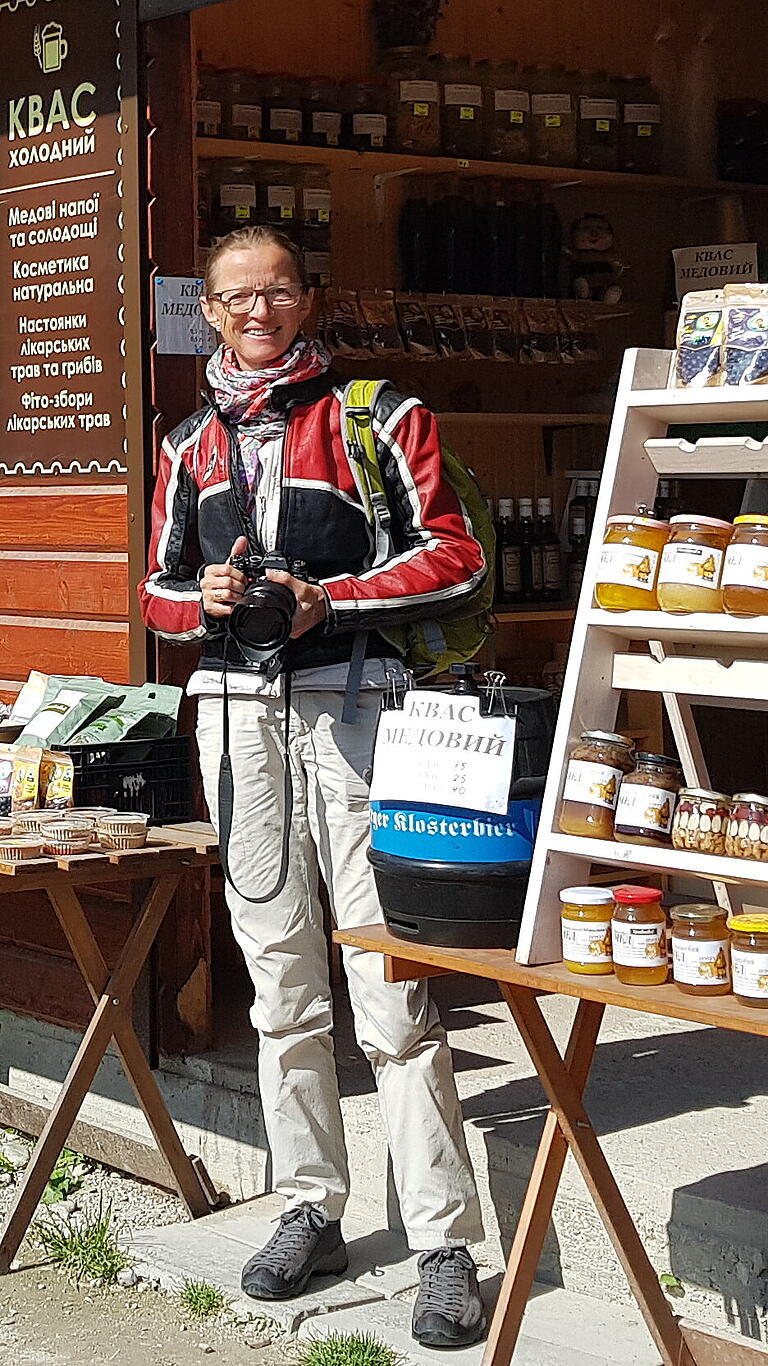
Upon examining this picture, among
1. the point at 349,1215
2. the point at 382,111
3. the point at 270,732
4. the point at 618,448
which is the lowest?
the point at 349,1215

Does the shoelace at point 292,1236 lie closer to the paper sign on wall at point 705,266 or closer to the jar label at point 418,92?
the jar label at point 418,92

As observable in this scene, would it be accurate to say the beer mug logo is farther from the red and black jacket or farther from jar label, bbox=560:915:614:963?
jar label, bbox=560:915:614:963

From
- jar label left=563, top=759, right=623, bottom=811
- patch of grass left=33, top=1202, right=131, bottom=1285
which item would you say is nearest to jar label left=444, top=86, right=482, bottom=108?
patch of grass left=33, top=1202, right=131, bottom=1285

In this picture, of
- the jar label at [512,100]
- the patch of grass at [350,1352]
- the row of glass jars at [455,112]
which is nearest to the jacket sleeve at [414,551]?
the patch of grass at [350,1352]

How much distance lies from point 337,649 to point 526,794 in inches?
26.4

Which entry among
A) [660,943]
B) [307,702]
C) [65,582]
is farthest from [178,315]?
[660,943]

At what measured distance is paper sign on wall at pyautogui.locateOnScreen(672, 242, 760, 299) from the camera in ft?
19.1

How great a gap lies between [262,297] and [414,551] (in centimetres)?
52

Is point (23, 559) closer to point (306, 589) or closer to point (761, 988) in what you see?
point (306, 589)

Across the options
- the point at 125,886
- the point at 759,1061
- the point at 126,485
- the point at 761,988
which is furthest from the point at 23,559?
the point at 761,988

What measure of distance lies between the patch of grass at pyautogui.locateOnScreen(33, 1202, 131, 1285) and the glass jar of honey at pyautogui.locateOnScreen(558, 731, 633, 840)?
164cm

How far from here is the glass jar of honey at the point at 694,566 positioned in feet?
8.25

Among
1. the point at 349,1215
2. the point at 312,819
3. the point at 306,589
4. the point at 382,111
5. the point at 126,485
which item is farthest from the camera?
the point at 382,111

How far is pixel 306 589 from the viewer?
3.16 m
